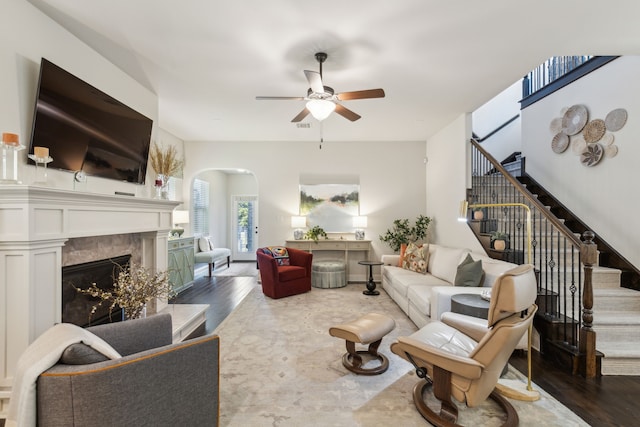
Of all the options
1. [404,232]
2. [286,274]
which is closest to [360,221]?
[404,232]

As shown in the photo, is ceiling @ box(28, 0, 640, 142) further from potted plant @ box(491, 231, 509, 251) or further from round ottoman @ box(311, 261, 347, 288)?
round ottoman @ box(311, 261, 347, 288)

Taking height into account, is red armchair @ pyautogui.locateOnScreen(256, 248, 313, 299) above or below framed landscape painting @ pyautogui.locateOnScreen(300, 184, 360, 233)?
below

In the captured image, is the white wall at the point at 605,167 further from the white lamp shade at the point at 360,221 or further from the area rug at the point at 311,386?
the white lamp shade at the point at 360,221

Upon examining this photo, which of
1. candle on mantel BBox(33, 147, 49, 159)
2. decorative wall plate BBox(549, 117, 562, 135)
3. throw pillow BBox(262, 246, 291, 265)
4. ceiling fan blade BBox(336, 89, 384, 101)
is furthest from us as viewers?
throw pillow BBox(262, 246, 291, 265)

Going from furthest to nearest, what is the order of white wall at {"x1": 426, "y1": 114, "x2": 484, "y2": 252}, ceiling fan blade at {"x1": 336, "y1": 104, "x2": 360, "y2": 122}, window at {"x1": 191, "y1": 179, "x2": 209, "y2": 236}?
window at {"x1": 191, "y1": 179, "x2": 209, "y2": 236} < white wall at {"x1": 426, "y1": 114, "x2": 484, "y2": 252} < ceiling fan blade at {"x1": 336, "y1": 104, "x2": 360, "y2": 122}

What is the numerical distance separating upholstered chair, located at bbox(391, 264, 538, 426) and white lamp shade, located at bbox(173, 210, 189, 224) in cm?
492

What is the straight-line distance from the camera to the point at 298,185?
6227 millimetres

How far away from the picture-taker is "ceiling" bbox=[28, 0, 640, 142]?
86.2 inches

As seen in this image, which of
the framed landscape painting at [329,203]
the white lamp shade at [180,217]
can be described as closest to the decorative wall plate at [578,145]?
the framed landscape painting at [329,203]

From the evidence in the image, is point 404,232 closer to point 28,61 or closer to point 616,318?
point 616,318

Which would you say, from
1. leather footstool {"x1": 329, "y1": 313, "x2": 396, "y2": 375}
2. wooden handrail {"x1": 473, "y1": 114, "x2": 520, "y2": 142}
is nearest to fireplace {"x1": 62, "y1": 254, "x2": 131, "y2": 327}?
leather footstool {"x1": 329, "y1": 313, "x2": 396, "y2": 375}

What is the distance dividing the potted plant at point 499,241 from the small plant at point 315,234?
3.10 meters

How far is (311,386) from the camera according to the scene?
7.64 ft

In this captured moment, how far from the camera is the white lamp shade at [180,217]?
218 inches
